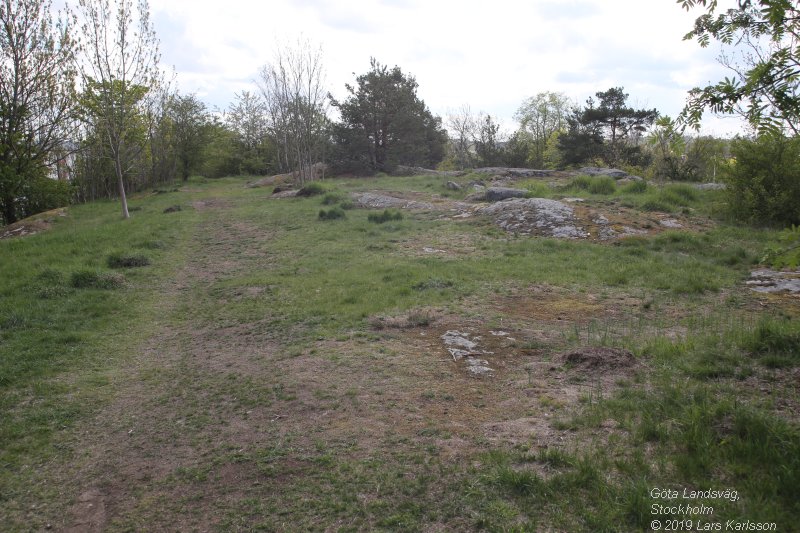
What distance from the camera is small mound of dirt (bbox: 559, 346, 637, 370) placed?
482cm

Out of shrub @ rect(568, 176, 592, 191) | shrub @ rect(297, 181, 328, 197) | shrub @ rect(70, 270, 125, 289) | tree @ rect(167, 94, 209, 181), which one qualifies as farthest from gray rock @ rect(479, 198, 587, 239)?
tree @ rect(167, 94, 209, 181)

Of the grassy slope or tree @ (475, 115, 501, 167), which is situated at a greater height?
tree @ (475, 115, 501, 167)

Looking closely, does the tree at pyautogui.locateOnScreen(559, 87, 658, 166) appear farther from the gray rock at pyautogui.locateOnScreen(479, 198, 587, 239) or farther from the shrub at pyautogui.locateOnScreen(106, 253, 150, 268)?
the shrub at pyautogui.locateOnScreen(106, 253, 150, 268)

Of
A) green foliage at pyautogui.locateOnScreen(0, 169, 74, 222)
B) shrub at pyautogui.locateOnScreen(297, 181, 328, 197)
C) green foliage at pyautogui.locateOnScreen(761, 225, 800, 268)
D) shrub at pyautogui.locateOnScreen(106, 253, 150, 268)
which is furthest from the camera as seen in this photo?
shrub at pyautogui.locateOnScreen(297, 181, 328, 197)

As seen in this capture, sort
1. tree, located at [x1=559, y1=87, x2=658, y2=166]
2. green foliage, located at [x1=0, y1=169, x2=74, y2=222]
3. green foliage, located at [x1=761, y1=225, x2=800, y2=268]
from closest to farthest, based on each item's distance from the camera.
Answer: green foliage, located at [x1=761, y1=225, x2=800, y2=268] → green foliage, located at [x1=0, y1=169, x2=74, y2=222] → tree, located at [x1=559, y1=87, x2=658, y2=166]

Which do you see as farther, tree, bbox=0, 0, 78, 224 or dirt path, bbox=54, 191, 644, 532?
tree, bbox=0, 0, 78, 224

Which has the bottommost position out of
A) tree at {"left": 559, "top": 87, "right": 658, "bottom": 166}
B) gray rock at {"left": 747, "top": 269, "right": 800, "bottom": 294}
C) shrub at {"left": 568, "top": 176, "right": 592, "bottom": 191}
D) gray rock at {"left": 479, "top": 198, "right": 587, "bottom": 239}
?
gray rock at {"left": 747, "top": 269, "right": 800, "bottom": 294}

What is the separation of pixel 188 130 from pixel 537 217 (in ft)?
102

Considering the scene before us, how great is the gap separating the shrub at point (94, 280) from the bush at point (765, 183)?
46.0 feet

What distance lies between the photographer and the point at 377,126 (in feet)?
104

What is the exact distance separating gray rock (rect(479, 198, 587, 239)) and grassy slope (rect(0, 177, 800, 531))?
62.8 inches

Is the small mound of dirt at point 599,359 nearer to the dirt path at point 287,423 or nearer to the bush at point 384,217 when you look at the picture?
the dirt path at point 287,423

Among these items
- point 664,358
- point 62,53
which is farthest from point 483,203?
point 62,53

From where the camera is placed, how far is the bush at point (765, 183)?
11.3 metres
